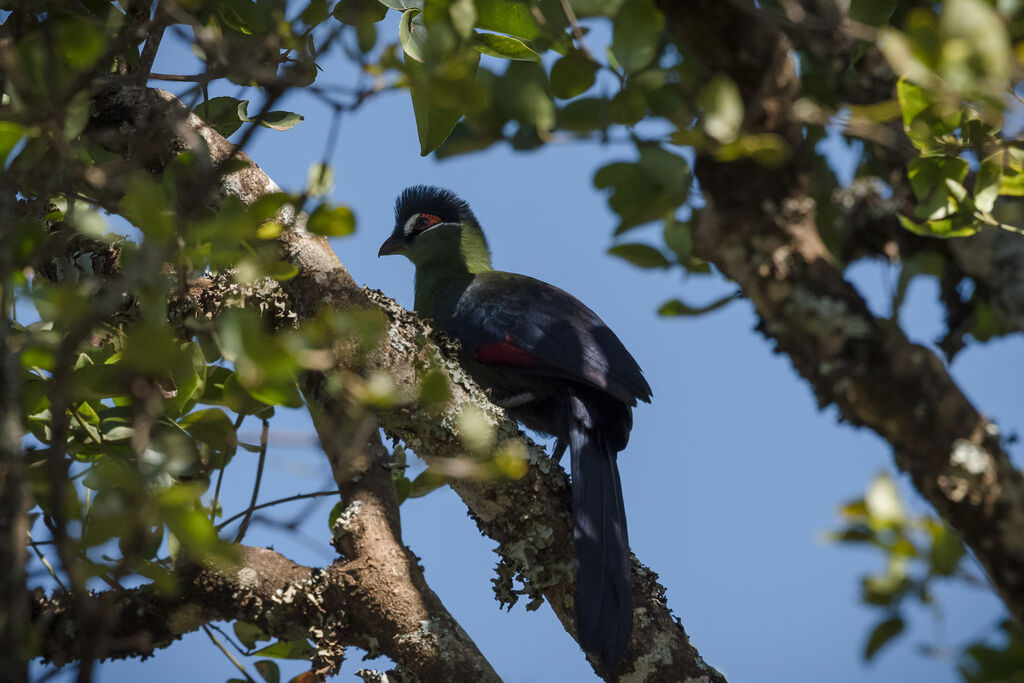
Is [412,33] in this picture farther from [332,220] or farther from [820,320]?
[820,320]

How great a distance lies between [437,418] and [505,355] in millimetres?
1066

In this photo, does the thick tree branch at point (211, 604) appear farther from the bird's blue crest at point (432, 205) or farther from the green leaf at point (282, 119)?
the bird's blue crest at point (432, 205)

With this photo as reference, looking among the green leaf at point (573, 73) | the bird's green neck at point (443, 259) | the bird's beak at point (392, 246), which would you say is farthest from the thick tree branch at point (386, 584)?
the bird's beak at point (392, 246)

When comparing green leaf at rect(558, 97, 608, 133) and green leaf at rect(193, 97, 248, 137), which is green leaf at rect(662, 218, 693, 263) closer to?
green leaf at rect(558, 97, 608, 133)

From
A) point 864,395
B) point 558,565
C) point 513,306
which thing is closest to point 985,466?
point 864,395

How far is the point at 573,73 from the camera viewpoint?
1321 mm

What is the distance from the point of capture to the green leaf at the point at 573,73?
51.9 inches

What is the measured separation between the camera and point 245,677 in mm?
2141

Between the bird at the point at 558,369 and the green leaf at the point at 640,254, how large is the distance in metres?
1.03

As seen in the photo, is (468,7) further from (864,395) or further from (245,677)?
(245,677)

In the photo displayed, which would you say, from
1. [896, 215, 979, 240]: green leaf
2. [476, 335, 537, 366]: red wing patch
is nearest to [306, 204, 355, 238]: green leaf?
[896, 215, 979, 240]: green leaf

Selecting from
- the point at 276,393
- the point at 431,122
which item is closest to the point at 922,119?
the point at 431,122

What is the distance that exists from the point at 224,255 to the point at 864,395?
843 millimetres

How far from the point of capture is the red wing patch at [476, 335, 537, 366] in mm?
3152
